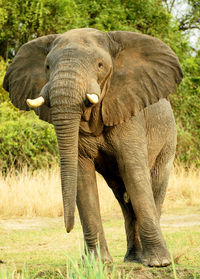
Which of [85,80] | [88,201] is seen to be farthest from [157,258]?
[85,80]

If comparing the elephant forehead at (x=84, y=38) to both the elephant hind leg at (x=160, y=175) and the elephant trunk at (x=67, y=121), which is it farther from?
the elephant hind leg at (x=160, y=175)

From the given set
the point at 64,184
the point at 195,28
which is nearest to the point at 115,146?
the point at 64,184

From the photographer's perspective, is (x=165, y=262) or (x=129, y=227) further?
(x=129, y=227)

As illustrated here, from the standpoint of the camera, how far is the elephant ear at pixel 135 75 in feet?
18.1

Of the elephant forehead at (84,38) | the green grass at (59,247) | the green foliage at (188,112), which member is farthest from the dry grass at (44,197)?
the elephant forehead at (84,38)

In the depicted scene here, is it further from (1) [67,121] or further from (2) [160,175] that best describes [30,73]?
(2) [160,175]

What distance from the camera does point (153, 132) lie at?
6379 mm

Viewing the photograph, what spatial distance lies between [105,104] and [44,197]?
762 centimetres

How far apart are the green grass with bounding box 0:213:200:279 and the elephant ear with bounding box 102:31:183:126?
49.0 inches

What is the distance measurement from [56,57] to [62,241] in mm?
4825

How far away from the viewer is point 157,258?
561 centimetres

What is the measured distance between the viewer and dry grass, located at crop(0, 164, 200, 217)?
41.1 ft

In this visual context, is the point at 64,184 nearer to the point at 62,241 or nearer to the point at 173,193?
the point at 62,241

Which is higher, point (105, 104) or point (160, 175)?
point (105, 104)
